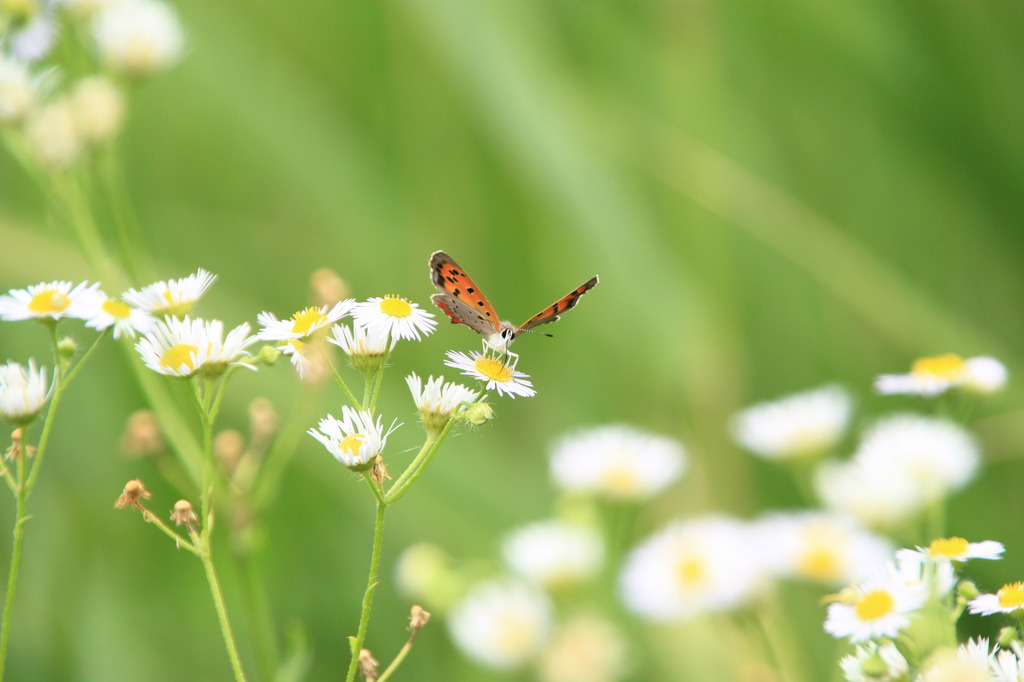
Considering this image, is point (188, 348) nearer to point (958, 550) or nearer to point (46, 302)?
point (46, 302)

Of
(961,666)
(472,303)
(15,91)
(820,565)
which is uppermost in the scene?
(15,91)

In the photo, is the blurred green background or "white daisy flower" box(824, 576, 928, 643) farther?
the blurred green background

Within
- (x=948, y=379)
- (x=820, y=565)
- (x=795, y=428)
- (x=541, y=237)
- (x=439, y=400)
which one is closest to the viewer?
(x=439, y=400)

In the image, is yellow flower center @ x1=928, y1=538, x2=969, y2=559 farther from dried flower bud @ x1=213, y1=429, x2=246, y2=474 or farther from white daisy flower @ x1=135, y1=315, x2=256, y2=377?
dried flower bud @ x1=213, y1=429, x2=246, y2=474

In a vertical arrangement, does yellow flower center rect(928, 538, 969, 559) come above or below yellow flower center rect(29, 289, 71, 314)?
below

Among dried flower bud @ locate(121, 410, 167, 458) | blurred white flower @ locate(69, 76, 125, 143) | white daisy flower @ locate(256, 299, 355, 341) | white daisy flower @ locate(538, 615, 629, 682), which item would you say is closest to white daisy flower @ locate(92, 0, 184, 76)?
blurred white flower @ locate(69, 76, 125, 143)

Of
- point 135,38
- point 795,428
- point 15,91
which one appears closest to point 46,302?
point 15,91
